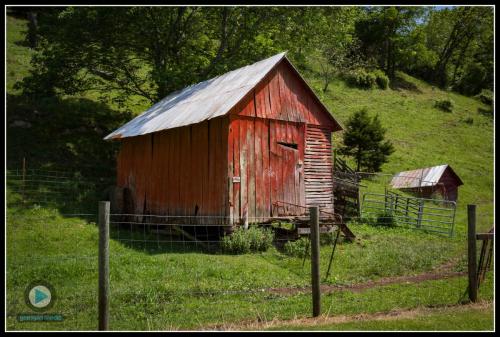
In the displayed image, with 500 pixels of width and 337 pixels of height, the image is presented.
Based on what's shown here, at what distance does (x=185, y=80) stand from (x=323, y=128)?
30.3 ft

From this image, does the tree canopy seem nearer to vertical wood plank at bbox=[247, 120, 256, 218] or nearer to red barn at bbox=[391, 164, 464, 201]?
vertical wood plank at bbox=[247, 120, 256, 218]

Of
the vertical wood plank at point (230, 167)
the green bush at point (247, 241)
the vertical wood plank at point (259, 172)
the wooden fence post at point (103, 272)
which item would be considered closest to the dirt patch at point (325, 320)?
the wooden fence post at point (103, 272)

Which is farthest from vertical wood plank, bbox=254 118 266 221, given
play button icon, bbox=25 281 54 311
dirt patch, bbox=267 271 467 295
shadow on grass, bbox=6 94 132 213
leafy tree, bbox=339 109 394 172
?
leafy tree, bbox=339 109 394 172

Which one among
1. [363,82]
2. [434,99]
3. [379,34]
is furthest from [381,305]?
[379,34]

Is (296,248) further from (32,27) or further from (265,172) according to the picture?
(32,27)

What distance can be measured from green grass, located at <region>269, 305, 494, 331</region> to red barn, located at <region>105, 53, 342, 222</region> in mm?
7632

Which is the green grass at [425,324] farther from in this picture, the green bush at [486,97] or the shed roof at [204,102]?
the green bush at [486,97]

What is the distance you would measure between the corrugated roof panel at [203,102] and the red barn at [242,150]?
0.22 feet

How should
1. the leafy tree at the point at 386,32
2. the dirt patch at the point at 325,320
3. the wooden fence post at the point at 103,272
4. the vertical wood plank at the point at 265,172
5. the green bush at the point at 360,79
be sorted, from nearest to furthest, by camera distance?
1. the wooden fence post at the point at 103,272
2. the dirt patch at the point at 325,320
3. the vertical wood plank at the point at 265,172
4. the green bush at the point at 360,79
5. the leafy tree at the point at 386,32

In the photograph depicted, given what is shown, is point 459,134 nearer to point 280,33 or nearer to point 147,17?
point 280,33

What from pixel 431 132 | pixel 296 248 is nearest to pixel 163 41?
pixel 296 248

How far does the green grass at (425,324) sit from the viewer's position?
7.12m

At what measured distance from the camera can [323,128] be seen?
1784 cm

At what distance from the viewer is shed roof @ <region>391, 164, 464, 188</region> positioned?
99.3 feet
